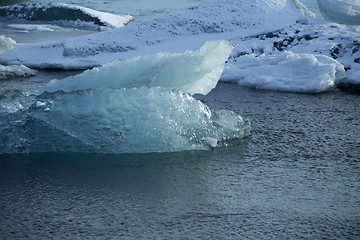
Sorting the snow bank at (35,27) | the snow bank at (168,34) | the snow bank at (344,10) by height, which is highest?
the snow bank at (344,10)

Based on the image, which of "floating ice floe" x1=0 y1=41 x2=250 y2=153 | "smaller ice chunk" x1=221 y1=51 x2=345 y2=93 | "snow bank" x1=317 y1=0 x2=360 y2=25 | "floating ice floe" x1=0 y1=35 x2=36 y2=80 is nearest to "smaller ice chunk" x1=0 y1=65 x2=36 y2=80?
"floating ice floe" x1=0 y1=35 x2=36 y2=80

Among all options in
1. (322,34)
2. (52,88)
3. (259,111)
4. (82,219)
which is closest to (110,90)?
(52,88)

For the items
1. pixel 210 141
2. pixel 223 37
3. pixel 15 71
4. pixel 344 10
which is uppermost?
pixel 344 10

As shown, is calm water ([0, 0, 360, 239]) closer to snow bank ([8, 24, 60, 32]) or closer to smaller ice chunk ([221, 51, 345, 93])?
smaller ice chunk ([221, 51, 345, 93])

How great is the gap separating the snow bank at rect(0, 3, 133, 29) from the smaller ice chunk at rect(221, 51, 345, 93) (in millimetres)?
6970

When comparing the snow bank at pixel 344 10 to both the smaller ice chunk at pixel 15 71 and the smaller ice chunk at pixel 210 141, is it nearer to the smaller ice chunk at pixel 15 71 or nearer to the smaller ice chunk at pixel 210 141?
the smaller ice chunk at pixel 15 71

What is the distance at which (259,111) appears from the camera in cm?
608

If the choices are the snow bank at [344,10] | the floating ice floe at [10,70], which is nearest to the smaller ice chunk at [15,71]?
the floating ice floe at [10,70]

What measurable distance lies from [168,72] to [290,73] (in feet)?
10.4

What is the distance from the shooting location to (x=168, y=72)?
16.0 ft

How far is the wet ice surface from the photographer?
3.15 m

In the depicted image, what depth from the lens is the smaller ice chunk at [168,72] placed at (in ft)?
15.8

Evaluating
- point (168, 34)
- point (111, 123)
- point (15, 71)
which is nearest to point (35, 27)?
point (168, 34)

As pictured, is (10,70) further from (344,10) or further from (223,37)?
(344,10)
